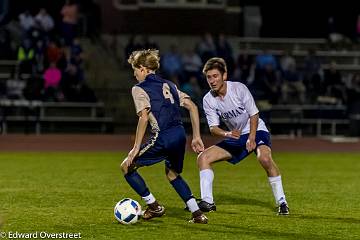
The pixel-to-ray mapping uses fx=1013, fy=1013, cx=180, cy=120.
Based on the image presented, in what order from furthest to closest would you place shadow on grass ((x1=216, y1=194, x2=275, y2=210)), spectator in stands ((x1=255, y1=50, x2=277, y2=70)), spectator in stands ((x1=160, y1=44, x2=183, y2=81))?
spectator in stands ((x1=255, y1=50, x2=277, y2=70))
spectator in stands ((x1=160, y1=44, x2=183, y2=81))
shadow on grass ((x1=216, y1=194, x2=275, y2=210))

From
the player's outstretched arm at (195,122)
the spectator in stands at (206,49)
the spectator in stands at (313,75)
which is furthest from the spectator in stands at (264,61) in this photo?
the player's outstretched arm at (195,122)

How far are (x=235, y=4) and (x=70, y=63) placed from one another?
938 cm

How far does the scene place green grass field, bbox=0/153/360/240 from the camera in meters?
11.4

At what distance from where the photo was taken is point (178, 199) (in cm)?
1455

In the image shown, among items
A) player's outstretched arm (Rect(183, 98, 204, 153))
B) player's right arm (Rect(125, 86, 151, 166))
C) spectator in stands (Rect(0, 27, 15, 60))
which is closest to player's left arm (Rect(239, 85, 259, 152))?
player's outstretched arm (Rect(183, 98, 204, 153))

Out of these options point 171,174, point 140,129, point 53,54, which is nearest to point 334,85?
point 53,54

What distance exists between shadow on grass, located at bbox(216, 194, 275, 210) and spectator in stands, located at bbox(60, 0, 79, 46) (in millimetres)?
17790

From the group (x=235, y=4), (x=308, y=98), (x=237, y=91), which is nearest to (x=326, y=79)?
(x=308, y=98)

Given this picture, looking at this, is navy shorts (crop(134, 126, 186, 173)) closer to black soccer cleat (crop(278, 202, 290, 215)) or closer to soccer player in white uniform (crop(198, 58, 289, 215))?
soccer player in white uniform (crop(198, 58, 289, 215))

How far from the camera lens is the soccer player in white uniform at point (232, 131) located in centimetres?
1276

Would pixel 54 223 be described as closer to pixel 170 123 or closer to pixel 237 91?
pixel 170 123

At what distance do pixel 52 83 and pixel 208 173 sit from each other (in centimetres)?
1742

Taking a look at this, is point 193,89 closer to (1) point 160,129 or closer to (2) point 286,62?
(2) point 286,62

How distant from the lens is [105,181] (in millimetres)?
17234
